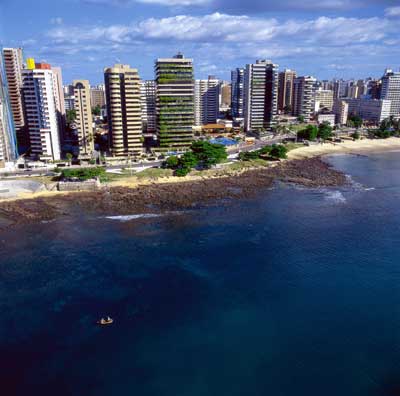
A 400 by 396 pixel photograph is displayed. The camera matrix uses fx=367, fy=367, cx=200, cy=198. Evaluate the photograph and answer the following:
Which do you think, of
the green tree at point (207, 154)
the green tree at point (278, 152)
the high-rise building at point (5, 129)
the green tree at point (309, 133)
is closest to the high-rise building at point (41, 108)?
the high-rise building at point (5, 129)

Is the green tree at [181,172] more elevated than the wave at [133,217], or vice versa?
the green tree at [181,172]

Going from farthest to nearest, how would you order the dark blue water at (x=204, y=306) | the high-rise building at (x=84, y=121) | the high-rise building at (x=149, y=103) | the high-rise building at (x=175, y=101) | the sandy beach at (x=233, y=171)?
the high-rise building at (x=149, y=103)
the high-rise building at (x=175, y=101)
the high-rise building at (x=84, y=121)
the sandy beach at (x=233, y=171)
the dark blue water at (x=204, y=306)

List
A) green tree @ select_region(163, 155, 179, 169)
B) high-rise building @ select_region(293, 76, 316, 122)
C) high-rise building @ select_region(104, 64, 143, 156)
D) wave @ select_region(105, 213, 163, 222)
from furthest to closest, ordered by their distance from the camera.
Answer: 1. high-rise building @ select_region(293, 76, 316, 122)
2. high-rise building @ select_region(104, 64, 143, 156)
3. green tree @ select_region(163, 155, 179, 169)
4. wave @ select_region(105, 213, 163, 222)

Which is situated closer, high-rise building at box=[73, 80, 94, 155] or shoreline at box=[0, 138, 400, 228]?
shoreline at box=[0, 138, 400, 228]

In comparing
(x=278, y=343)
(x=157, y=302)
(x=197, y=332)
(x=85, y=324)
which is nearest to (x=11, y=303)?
(x=85, y=324)

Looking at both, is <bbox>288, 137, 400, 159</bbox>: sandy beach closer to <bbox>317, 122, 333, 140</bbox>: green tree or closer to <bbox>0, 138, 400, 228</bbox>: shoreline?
<bbox>317, 122, 333, 140</bbox>: green tree

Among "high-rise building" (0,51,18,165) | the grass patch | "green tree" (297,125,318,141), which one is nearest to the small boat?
the grass patch

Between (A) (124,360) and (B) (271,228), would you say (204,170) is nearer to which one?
(B) (271,228)

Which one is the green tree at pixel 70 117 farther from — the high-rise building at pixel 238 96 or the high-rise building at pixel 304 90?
the high-rise building at pixel 304 90
